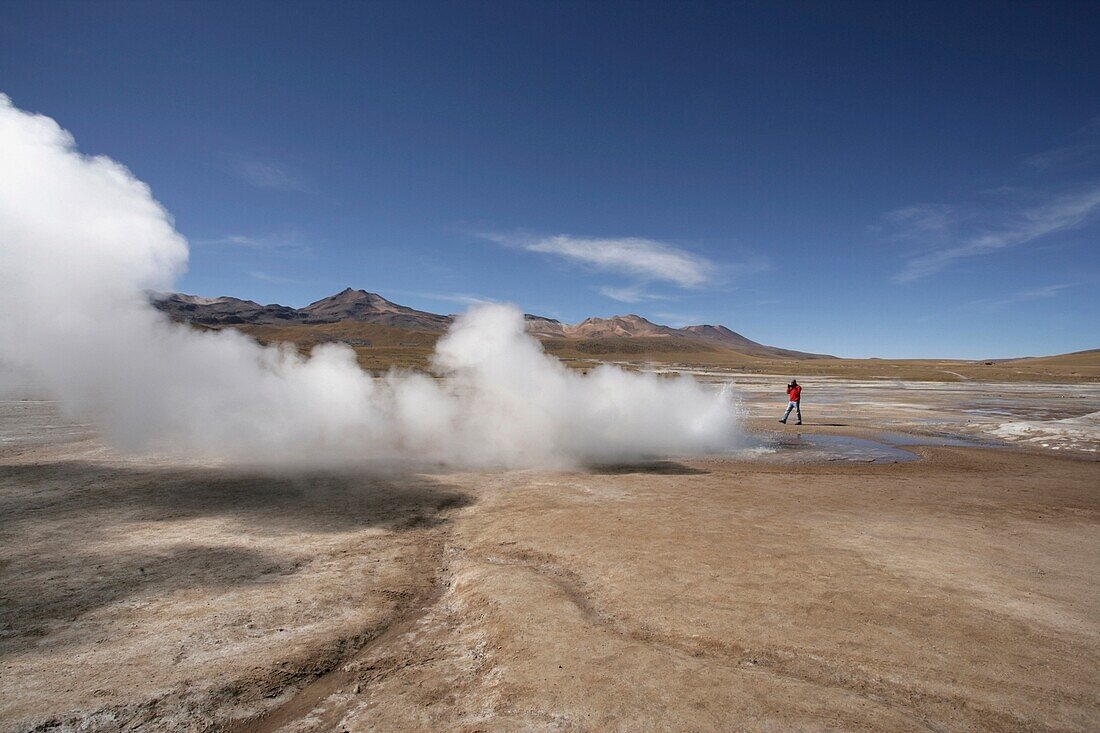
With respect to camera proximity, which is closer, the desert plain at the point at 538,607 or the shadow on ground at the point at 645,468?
the desert plain at the point at 538,607

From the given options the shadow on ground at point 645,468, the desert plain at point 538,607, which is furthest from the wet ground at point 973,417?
the shadow on ground at point 645,468

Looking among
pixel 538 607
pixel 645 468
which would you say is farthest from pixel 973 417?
pixel 538 607

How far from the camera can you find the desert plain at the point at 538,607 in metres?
4.84

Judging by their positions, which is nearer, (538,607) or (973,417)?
(538,607)

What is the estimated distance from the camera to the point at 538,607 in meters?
6.78

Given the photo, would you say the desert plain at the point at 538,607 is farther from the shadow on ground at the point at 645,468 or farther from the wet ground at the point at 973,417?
the wet ground at the point at 973,417

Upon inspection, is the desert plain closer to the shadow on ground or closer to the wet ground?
the shadow on ground

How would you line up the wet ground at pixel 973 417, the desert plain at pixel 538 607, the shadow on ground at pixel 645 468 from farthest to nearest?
the wet ground at pixel 973 417 → the shadow on ground at pixel 645 468 → the desert plain at pixel 538 607

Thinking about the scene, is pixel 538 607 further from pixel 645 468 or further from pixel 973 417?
pixel 973 417

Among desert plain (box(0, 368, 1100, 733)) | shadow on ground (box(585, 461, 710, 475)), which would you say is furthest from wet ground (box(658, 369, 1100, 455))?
shadow on ground (box(585, 461, 710, 475))

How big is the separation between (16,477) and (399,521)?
36.9 feet

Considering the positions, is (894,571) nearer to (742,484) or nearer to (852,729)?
(852,729)

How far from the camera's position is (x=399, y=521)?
35.6 ft

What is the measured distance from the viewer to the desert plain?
15.9 ft
